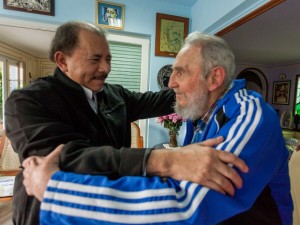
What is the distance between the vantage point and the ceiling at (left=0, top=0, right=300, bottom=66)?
2108 mm

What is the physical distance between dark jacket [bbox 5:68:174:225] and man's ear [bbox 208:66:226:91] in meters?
0.45

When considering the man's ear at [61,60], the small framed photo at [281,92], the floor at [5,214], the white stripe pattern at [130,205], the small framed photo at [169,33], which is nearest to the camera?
the white stripe pattern at [130,205]

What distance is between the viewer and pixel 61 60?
0.84 metres

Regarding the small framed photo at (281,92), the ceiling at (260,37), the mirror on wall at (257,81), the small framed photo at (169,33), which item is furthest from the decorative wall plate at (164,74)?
the small framed photo at (281,92)

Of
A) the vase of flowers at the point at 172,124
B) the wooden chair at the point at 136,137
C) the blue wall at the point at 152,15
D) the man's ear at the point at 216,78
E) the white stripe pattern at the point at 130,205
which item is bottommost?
the wooden chair at the point at 136,137

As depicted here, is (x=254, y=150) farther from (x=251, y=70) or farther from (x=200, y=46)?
(x=251, y=70)

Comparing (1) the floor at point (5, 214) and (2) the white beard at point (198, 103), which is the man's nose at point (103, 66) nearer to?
(2) the white beard at point (198, 103)

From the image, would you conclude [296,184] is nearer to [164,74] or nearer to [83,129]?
[83,129]

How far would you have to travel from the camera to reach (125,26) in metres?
2.27

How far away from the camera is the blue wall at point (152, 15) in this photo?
6.38 ft

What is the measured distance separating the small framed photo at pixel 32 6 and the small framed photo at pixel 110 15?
45 centimetres

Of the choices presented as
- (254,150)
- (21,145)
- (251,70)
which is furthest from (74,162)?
(251,70)

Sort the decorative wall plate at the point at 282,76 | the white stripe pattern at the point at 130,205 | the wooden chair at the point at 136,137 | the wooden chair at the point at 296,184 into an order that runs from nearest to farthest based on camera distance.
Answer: the white stripe pattern at the point at 130,205, the wooden chair at the point at 296,184, the wooden chair at the point at 136,137, the decorative wall plate at the point at 282,76

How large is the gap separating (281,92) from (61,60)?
20.3 feet
